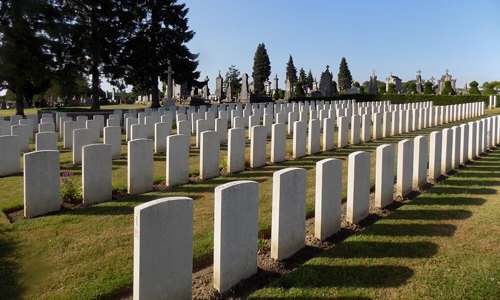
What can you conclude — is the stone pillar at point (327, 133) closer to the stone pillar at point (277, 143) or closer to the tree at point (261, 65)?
the stone pillar at point (277, 143)

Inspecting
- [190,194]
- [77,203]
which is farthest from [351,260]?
[77,203]

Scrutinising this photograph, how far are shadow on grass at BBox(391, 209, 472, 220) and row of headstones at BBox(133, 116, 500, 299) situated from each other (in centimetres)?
47

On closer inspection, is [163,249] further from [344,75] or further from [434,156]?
[344,75]

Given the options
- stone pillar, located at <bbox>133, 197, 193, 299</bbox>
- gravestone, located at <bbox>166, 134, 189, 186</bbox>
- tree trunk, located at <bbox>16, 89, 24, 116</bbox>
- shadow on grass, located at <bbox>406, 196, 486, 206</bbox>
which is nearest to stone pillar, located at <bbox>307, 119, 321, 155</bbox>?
gravestone, located at <bbox>166, 134, 189, 186</bbox>

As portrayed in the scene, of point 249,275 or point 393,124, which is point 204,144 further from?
point 393,124

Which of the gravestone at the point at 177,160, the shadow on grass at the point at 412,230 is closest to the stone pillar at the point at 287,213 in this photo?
the shadow on grass at the point at 412,230

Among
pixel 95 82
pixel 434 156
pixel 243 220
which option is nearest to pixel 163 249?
pixel 243 220

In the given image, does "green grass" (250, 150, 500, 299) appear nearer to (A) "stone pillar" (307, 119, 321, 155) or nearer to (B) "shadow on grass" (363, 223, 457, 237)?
(B) "shadow on grass" (363, 223, 457, 237)

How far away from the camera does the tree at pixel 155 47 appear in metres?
34.0

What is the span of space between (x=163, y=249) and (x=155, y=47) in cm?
3513

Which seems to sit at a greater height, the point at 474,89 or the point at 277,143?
the point at 474,89

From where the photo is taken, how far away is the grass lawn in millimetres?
4082

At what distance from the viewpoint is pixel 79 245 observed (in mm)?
5070

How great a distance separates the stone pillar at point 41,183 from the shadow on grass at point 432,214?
5.13 meters
